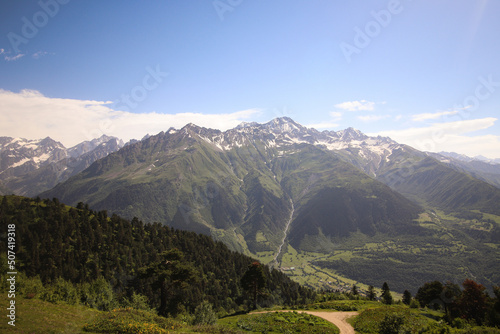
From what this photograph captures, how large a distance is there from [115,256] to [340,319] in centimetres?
7139

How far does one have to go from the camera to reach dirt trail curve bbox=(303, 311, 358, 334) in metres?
43.1

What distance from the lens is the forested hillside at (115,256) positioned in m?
64.4

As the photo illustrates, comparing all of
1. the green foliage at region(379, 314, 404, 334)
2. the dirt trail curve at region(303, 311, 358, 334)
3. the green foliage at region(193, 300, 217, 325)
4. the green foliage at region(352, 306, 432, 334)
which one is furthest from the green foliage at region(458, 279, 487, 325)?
the green foliage at region(193, 300, 217, 325)

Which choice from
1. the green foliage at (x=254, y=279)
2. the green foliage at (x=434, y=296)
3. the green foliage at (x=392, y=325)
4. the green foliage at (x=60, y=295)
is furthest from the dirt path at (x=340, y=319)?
the green foliage at (x=60, y=295)

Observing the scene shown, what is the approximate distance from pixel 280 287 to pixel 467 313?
244ft

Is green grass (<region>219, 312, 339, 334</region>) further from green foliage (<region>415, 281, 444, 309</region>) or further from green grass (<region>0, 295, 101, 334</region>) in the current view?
green foliage (<region>415, 281, 444, 309</region>)

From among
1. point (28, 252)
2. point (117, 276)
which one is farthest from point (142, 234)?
point (28, 252)

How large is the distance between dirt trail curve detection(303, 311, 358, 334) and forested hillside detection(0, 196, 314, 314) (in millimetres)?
19764

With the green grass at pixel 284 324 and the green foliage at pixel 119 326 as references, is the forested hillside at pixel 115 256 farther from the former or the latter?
the green foliage at pixel 119 326

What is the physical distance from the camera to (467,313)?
47.8 meters

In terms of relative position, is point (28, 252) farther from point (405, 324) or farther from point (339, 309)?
point (405, 324)

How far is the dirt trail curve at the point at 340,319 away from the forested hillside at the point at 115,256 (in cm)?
1976

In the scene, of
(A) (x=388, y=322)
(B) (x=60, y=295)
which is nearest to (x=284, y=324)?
(A) (x=388, y=322)

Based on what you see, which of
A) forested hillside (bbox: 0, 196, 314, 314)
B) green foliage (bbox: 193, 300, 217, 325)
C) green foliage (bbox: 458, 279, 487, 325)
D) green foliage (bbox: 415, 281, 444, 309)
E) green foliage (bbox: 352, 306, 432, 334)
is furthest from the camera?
forested hillside (bbox: 0, 196, 314, 314)
